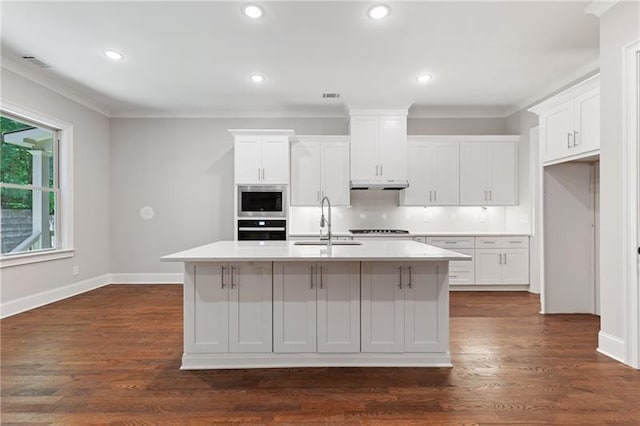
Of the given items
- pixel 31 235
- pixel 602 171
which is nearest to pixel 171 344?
pixel 31 235

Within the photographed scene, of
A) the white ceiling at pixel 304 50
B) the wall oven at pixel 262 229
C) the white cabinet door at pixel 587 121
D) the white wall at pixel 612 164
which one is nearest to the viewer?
the white wall at pixel 612 164

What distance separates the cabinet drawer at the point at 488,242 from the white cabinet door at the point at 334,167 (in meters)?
2.11

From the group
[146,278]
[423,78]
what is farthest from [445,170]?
[146,278]

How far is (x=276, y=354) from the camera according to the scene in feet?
9.01

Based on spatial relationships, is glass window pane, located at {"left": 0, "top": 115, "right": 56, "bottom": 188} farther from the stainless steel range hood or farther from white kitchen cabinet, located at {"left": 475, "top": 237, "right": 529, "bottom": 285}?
white kitchen cabinet, located at {"left": 475, "top": 237, "right": 529, "bottom": 285}

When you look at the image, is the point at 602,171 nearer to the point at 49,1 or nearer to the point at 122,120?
the point at 49,1

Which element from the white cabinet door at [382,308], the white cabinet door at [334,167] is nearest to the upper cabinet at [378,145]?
the white cabinet door at [334,167]

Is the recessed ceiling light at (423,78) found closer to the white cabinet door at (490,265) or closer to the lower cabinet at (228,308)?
the white cabinet door at (490,265)

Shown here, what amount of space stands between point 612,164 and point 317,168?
3.65 metres

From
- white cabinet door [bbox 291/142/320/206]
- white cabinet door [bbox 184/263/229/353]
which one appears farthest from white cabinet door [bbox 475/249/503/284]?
white cabinet door [bbox 184/263/229/353]

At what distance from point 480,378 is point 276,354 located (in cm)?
145

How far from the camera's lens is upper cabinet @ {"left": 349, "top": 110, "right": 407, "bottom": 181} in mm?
5562

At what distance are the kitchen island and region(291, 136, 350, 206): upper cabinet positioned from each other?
9.75ft

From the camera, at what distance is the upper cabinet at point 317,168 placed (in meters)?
5.68
